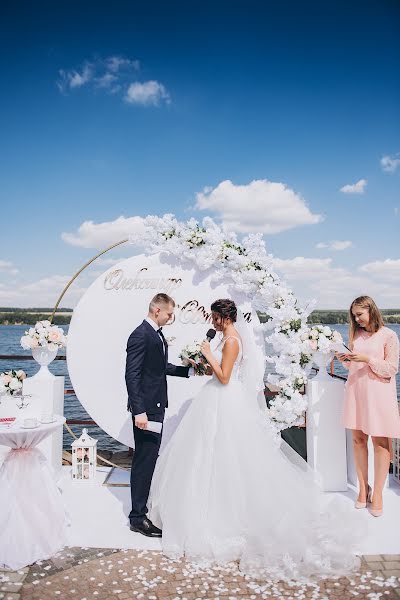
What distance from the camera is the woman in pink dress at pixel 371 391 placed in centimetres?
417

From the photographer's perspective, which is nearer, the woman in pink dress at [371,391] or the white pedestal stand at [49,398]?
the woman in pink dress at [371,391]

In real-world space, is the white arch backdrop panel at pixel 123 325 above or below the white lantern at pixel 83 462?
above

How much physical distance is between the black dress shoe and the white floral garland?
61.2 inches

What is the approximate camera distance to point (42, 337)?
498cm

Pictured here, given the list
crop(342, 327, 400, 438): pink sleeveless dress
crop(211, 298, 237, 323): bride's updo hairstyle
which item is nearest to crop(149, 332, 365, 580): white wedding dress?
crop(211, 298, 237, 323): bride's updo hairstyle

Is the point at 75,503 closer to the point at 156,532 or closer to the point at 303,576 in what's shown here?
the point at 156,532

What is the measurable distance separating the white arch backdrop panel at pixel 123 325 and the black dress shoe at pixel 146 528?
134cm

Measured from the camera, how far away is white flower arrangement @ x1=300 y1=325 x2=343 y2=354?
4.66 meters

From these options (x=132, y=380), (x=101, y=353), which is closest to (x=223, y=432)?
(x=132, y=380)

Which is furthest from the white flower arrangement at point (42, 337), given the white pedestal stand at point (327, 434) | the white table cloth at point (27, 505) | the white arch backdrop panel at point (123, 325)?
the white pedestal stand at point (327, 434)

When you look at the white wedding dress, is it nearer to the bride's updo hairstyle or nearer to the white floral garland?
the bride's updo hairstyle

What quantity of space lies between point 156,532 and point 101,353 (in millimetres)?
2096

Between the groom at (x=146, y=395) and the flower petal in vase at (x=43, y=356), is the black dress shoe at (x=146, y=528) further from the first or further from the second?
the flower petal in vase at (x=43, y=356)

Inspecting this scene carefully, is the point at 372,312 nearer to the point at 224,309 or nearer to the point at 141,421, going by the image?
the point at 224,309
